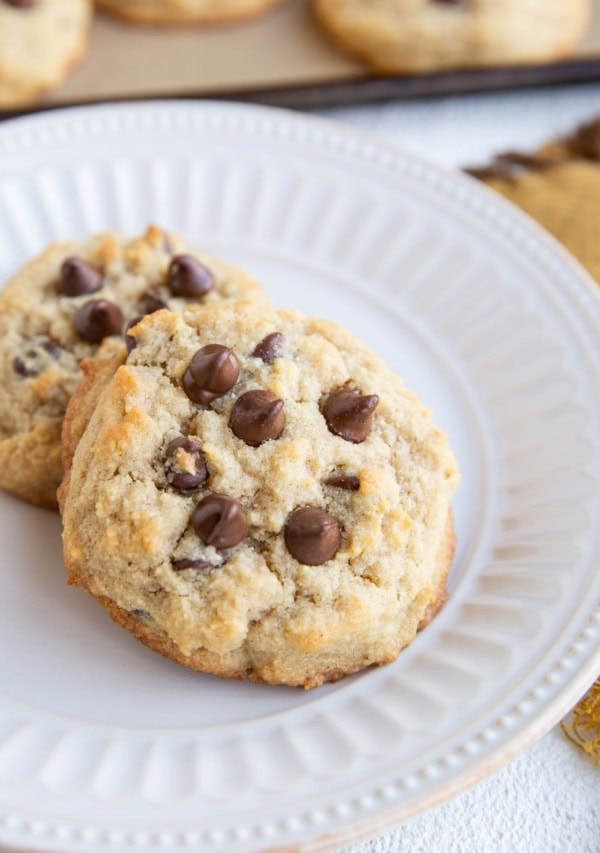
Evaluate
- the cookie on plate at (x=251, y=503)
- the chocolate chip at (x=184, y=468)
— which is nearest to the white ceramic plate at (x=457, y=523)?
the cookie on plate at (x=251, y=503)

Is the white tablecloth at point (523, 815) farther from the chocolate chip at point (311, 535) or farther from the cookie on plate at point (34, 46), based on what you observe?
the cookie on plate at point (34, 46)

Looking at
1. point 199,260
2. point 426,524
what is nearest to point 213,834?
point 426,524

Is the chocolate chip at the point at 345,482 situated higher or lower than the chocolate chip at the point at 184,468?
higher

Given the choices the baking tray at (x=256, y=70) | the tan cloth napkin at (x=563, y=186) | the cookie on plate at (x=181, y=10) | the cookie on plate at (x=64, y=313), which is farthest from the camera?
the cookie on plate at (x=181, y=10)

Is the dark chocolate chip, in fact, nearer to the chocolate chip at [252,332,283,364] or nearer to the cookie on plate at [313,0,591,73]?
the chocolate chip at [252,332,283,364]

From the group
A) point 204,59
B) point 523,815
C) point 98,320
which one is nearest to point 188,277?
point 98,320

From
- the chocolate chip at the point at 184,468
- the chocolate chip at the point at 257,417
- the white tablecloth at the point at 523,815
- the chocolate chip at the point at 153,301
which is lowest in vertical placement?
the white tablecloth at the point at 523,815

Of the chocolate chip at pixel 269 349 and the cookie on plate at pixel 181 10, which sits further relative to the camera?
the cookie on plate at pixel 181 10
